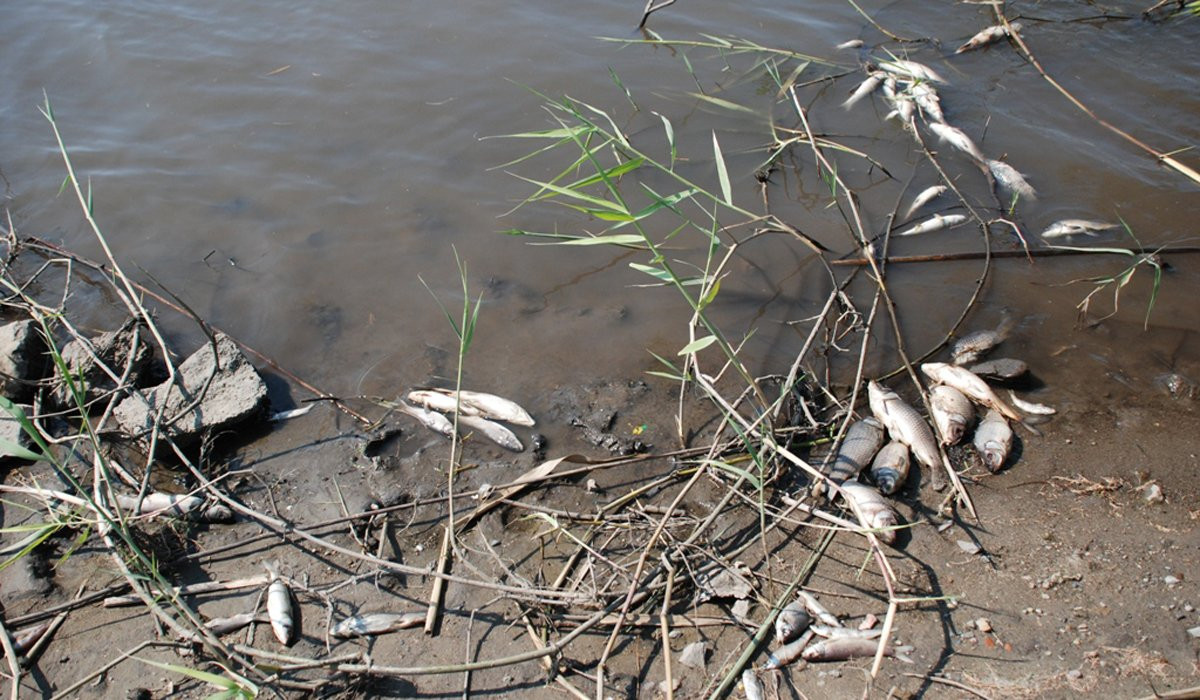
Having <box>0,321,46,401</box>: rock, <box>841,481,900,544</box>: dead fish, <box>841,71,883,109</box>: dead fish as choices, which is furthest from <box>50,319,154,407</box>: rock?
<box>841,71,883,109</box>: dead fish

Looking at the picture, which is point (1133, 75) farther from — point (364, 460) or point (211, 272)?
point (211, 272)

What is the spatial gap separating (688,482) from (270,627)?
190 centimetres

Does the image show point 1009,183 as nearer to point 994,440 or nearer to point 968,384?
point 968,384

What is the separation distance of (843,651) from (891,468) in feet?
3.30

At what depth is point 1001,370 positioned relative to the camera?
14.1 ft

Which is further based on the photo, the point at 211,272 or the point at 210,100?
the point at 210,100

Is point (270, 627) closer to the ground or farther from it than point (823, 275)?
closer to the ground

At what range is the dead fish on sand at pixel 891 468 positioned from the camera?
3758mm

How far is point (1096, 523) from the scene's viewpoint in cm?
356

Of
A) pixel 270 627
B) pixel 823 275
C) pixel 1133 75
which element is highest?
pixel 1133 75

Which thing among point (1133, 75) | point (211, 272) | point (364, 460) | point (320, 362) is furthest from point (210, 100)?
point (1133, 75)

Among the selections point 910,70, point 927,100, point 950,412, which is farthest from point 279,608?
point 910,70

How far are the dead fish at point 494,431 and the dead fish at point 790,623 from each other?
1.60 m

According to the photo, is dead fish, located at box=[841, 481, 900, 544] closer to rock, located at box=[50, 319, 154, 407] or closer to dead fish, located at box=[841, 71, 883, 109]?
rock, located at box=[50, 319, 154, 407]
